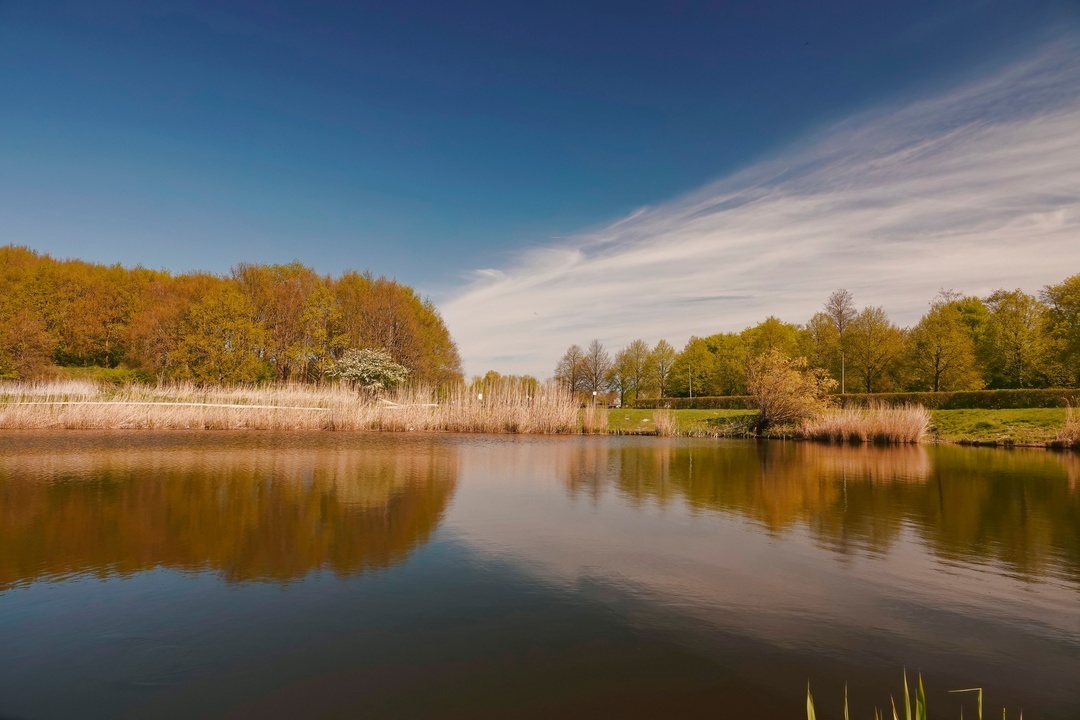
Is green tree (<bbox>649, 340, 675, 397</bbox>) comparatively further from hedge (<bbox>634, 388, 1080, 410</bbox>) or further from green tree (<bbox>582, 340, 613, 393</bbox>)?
hedge (<bbox>634, 388, 1080, 410</bbox>)

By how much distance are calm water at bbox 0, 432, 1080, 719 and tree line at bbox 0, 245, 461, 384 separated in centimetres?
3304

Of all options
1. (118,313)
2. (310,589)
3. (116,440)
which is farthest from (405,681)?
(118,313)

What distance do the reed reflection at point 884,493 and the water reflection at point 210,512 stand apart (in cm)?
492

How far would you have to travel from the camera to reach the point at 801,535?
8.47 metres

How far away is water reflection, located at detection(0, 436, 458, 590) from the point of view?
645 cm

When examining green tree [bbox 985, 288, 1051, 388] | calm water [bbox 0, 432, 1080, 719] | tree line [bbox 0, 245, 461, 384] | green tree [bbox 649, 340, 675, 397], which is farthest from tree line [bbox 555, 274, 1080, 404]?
calm water [bbox 0, 432, 1080, 719]

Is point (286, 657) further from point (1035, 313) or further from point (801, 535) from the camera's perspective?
point (1035, 313)

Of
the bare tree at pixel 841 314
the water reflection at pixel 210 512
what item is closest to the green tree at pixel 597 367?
the bare tree at pixel 841 314

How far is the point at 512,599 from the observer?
219 inches

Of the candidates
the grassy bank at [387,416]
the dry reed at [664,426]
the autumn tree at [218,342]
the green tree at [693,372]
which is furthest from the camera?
the green tree at [693,372]

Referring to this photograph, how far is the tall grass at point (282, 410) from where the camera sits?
74.8 feet

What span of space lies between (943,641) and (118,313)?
6112 centimetres

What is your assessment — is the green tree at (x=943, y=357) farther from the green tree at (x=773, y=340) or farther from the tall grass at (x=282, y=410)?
the tall grass at (x=282, y=410)

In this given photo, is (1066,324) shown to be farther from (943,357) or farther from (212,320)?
(212,320)
